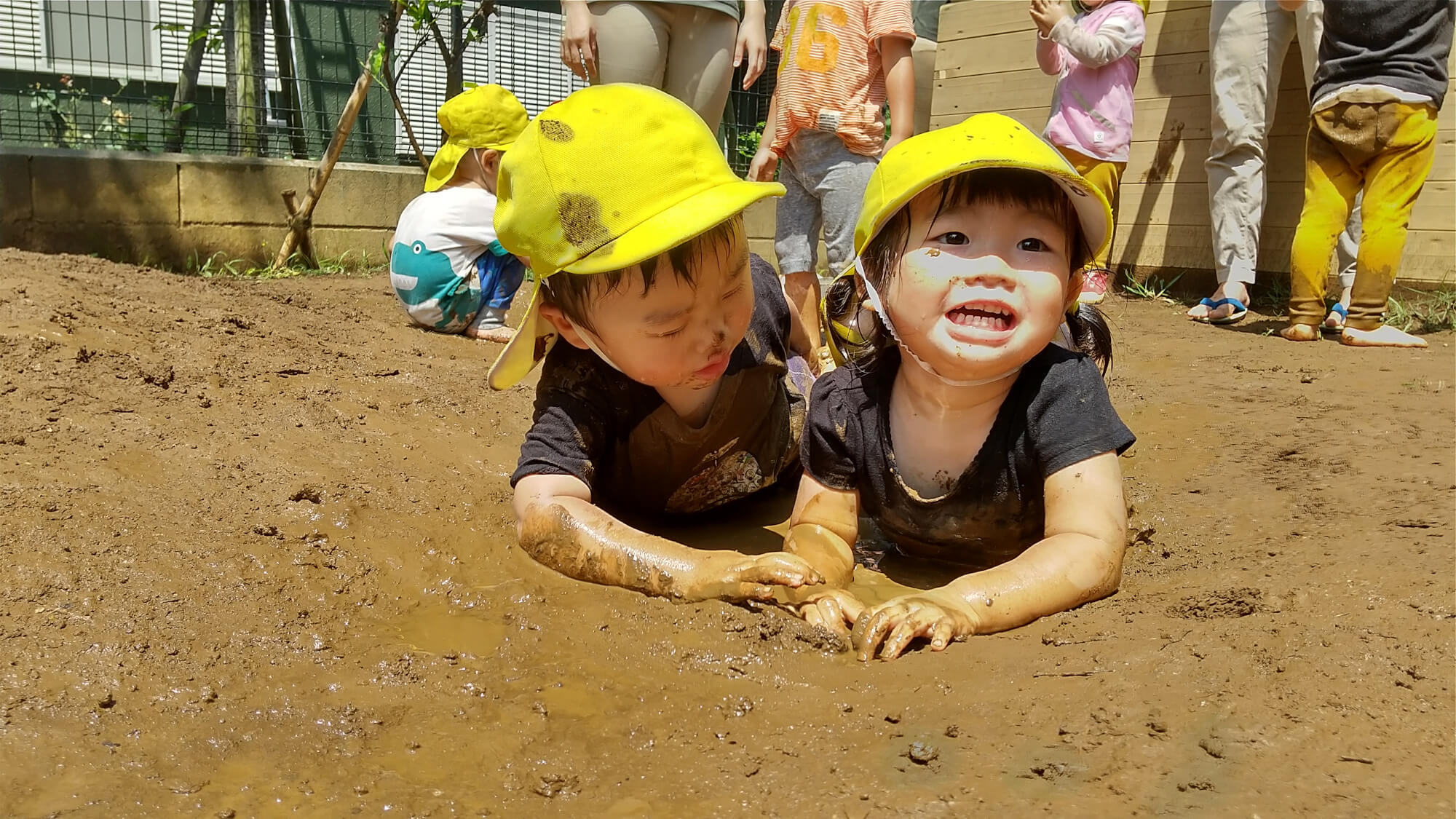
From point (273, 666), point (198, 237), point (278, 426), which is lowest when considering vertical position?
point (198, 237)

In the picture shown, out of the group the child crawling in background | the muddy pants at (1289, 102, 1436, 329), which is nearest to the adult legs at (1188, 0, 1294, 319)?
the muddy pants at (1289, 102, 1436, 329)

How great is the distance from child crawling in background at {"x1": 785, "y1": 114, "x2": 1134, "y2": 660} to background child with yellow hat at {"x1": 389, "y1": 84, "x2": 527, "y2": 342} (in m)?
3.00

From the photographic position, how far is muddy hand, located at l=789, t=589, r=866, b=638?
75.0 inches

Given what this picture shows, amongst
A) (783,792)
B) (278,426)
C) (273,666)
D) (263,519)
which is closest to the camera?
(783,792)

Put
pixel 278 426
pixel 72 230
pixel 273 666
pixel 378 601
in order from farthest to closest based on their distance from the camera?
1. pixel 72 230
2. pixel 278 426
3. pixel 378 601
4. pixel 273 666

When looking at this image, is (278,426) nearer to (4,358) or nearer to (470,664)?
(4,358)

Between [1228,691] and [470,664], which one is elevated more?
[1228,691]

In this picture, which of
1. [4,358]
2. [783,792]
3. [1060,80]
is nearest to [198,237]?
[4,358]

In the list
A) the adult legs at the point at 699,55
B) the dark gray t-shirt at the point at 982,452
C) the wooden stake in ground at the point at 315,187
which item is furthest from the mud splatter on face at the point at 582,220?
the wooden stake in ground at the point at 315,187

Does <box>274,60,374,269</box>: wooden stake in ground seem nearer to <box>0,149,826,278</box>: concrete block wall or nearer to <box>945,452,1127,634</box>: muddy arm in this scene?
<box>0,149,826,278</box>: concrete block wall

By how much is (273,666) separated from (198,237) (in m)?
5.52

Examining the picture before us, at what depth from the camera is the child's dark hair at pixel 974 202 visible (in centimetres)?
201

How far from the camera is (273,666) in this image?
1762 millimetres

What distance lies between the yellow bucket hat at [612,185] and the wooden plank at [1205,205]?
14.9 ft
